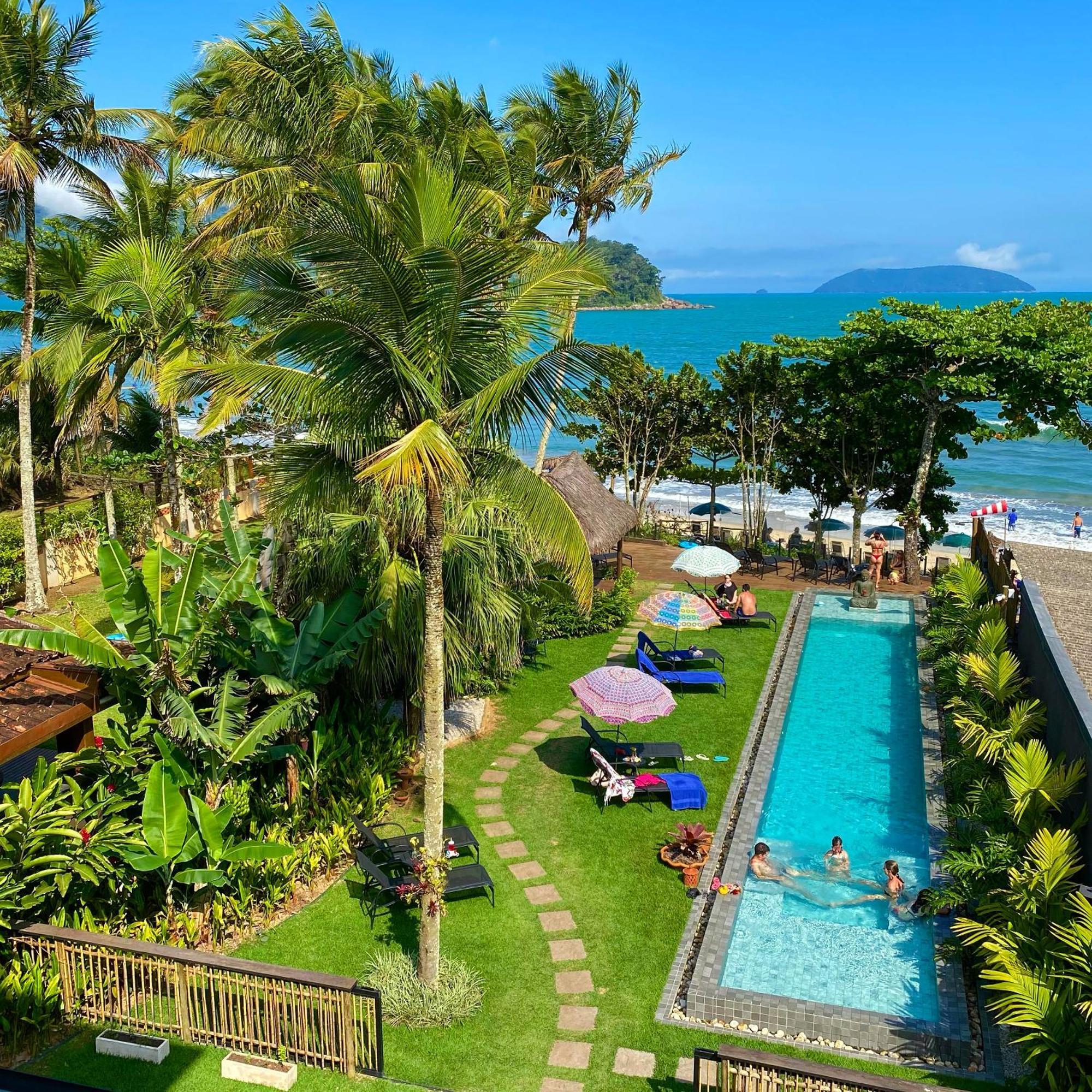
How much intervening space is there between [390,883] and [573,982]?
243cm

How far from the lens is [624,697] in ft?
47.3

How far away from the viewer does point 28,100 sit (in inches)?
695

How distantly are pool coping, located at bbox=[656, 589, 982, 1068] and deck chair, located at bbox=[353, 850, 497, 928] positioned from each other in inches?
96.0

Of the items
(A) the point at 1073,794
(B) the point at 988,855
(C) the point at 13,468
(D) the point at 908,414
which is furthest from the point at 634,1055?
(C) the point at 13,468

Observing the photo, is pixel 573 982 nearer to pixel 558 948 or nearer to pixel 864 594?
pixel 558 948

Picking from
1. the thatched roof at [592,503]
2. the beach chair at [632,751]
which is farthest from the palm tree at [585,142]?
the beach chair at [632,751]

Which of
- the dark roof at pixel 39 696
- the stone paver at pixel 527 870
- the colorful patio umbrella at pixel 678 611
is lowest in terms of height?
the stone paver at pixel 527 870

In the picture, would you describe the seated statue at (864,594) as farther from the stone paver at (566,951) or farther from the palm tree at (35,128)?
the palm tree at (35,128)

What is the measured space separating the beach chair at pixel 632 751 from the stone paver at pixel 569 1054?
558 centimetres

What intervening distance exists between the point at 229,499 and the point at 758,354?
15859 millimetres

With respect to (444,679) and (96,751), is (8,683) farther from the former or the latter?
(444,679)

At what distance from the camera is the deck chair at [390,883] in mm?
11352

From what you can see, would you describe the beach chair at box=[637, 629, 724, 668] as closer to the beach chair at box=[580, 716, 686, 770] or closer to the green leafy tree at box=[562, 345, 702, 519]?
the beach chair at box=[580, 716, 686, 770]

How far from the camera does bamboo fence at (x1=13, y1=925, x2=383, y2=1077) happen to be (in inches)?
332
